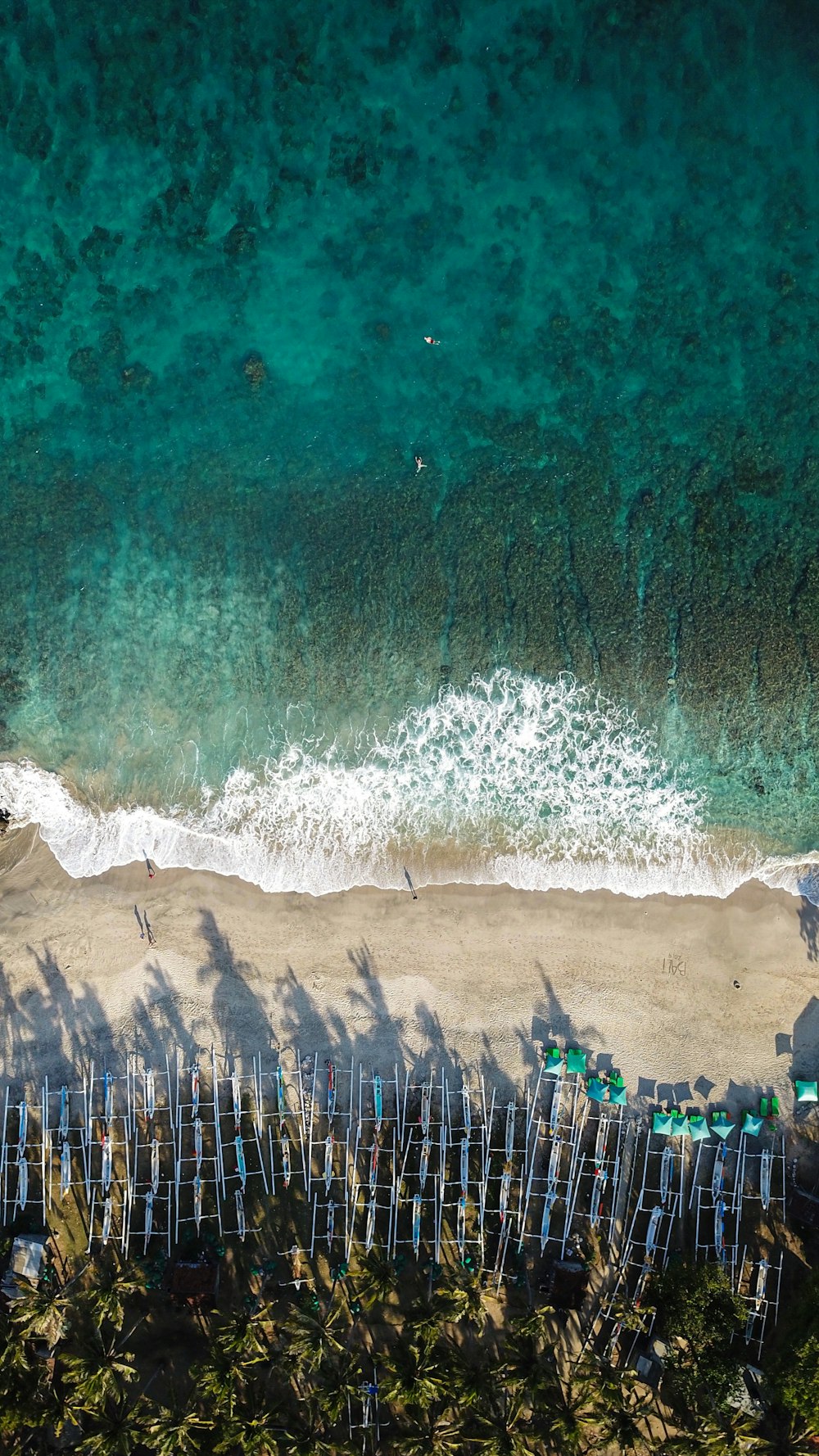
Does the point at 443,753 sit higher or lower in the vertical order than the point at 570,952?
higher

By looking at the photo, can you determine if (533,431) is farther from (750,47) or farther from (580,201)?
(750,47)

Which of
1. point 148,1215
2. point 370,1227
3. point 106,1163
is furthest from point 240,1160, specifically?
point 370,1227

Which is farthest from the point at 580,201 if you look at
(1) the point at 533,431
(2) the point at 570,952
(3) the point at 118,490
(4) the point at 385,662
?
(2) the point at 570,952

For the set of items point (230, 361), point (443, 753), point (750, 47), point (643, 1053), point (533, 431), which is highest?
point (750, 47)

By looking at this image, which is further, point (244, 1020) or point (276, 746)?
point (276, 746)

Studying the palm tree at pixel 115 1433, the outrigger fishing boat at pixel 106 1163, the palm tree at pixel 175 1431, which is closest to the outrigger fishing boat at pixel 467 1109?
the palm tree at pixel 175 1431

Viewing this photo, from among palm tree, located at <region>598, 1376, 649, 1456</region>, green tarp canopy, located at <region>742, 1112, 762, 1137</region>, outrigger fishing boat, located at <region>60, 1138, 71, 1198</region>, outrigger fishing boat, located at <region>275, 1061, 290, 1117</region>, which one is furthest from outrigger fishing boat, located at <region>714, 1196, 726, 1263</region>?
outrigger fishing boat, located at <region>60, 1138, 71, 1198</region>

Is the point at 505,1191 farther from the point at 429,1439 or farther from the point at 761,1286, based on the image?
the point at 761,1286
